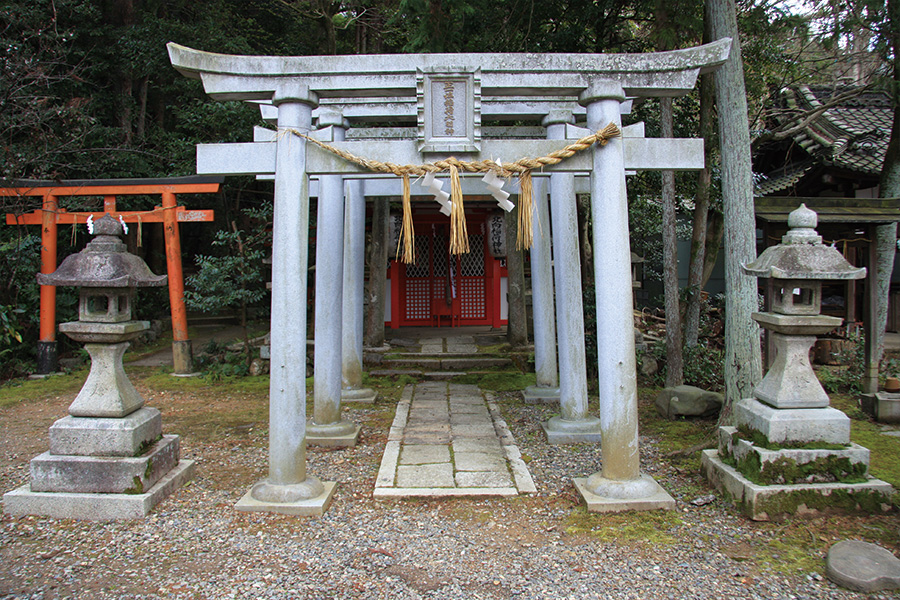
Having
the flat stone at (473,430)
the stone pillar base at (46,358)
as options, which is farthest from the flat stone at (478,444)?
the stone pillar base at (46,358)

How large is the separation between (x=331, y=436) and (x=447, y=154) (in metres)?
3.21

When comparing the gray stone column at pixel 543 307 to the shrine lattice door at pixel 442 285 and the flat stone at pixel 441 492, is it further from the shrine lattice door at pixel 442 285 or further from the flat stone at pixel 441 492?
the shrine lattice door at pixel 442 285

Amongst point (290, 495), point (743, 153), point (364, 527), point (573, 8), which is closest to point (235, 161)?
point (290, 495)

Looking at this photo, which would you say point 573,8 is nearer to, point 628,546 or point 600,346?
point 600,346

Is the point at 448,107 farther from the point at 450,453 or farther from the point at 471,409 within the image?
the point at 471,409

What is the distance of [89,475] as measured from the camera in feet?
13.6

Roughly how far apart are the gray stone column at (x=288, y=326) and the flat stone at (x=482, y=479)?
1.17 m

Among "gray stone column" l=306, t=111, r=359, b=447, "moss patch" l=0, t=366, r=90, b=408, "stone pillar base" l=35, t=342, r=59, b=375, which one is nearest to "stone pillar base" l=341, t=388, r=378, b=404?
"gray stone column" l=306, t=111, r=359, b=447

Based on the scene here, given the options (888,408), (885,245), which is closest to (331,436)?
(888,408)

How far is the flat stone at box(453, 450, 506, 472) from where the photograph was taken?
502cm

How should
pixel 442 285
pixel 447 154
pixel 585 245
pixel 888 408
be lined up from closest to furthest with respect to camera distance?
pixel 447 154
pixel 888 408
pixel 585 245
pixel 442 285

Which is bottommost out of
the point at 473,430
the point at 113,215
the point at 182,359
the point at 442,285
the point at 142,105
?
the point at 473,430

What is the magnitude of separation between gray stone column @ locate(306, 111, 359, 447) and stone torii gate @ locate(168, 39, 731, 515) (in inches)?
52.5

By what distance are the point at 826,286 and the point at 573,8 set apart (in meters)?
7.96
